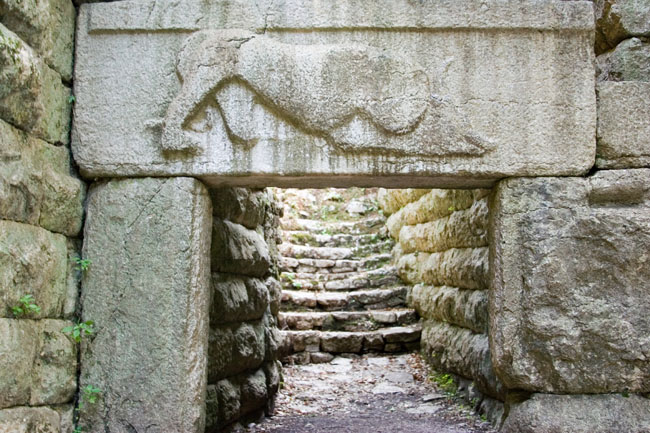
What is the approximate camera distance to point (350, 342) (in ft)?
21.2

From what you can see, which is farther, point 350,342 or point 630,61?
point 350,342

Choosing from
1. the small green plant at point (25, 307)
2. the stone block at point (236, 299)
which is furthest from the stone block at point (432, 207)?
the small green plant at point (25, 307)

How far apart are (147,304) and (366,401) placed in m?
2.76

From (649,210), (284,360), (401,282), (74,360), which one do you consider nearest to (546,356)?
(649,210)

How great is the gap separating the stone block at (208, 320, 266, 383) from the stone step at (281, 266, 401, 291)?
2.90 m

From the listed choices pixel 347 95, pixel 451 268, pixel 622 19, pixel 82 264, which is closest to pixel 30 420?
pixel 82 264

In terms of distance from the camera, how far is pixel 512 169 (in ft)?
9.86

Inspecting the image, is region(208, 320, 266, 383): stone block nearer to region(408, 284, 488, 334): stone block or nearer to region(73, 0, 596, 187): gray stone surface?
region(73, 0, 596, 187): gray stone surface

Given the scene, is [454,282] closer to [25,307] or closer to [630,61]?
[630,61]

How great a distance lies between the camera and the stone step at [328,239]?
8.55 metres

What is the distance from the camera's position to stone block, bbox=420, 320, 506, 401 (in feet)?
13.2

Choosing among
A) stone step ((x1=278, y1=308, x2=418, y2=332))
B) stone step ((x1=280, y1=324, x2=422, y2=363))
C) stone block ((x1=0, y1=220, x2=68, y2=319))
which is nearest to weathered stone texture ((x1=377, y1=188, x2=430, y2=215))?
stone step ((x1=278, y1=308, x2=418, y2=332))

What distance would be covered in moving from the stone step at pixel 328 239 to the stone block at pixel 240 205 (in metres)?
3.74

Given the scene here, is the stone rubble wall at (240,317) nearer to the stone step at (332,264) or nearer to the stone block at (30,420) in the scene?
the stone block at (30,420)
